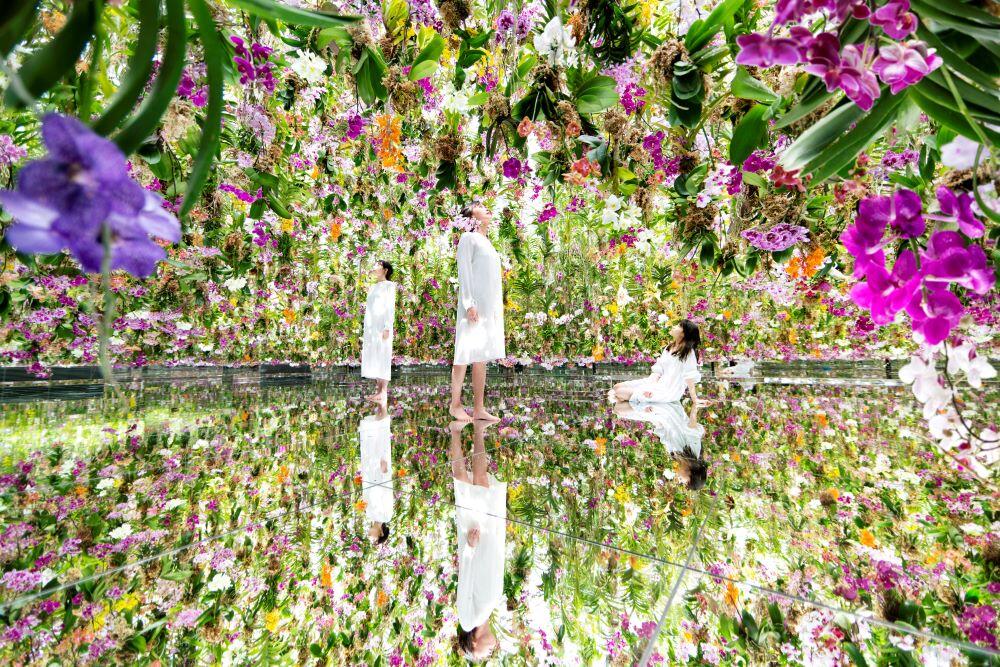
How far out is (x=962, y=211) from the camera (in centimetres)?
56

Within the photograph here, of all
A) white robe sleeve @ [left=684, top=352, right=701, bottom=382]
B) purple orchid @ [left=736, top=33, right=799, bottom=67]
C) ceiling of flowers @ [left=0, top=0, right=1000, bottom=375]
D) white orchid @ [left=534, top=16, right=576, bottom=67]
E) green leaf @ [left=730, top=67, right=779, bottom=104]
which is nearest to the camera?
ceiling of flowers @ [left=0, top=0, right=1000, bottom=375]

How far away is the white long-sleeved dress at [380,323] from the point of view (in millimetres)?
3918

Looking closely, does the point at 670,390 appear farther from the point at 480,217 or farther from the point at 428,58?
the point at 428,58

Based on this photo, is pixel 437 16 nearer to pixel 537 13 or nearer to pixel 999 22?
pixel 537 13

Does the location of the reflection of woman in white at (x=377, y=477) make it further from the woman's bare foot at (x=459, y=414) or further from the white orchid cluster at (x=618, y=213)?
the white orchid cluster at (x=618, y=213)

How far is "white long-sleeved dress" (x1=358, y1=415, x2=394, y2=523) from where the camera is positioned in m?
1.17

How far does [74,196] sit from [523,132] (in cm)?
128

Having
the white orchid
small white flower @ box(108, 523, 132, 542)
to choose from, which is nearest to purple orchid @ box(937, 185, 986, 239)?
the white orchid

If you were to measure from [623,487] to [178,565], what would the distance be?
47.5 inches

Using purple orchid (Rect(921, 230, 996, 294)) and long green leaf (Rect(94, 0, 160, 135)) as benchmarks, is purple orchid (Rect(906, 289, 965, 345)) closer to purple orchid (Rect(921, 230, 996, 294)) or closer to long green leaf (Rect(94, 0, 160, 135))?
purple orchid (Rect(921, 230, 996, 294))

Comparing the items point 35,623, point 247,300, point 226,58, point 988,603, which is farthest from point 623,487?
point 247,300

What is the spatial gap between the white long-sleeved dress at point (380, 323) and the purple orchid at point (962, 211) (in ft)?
12.1

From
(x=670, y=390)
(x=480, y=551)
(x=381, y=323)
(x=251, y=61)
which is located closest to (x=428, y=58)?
(x=251, y=61)

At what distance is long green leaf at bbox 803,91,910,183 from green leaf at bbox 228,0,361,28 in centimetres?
73
